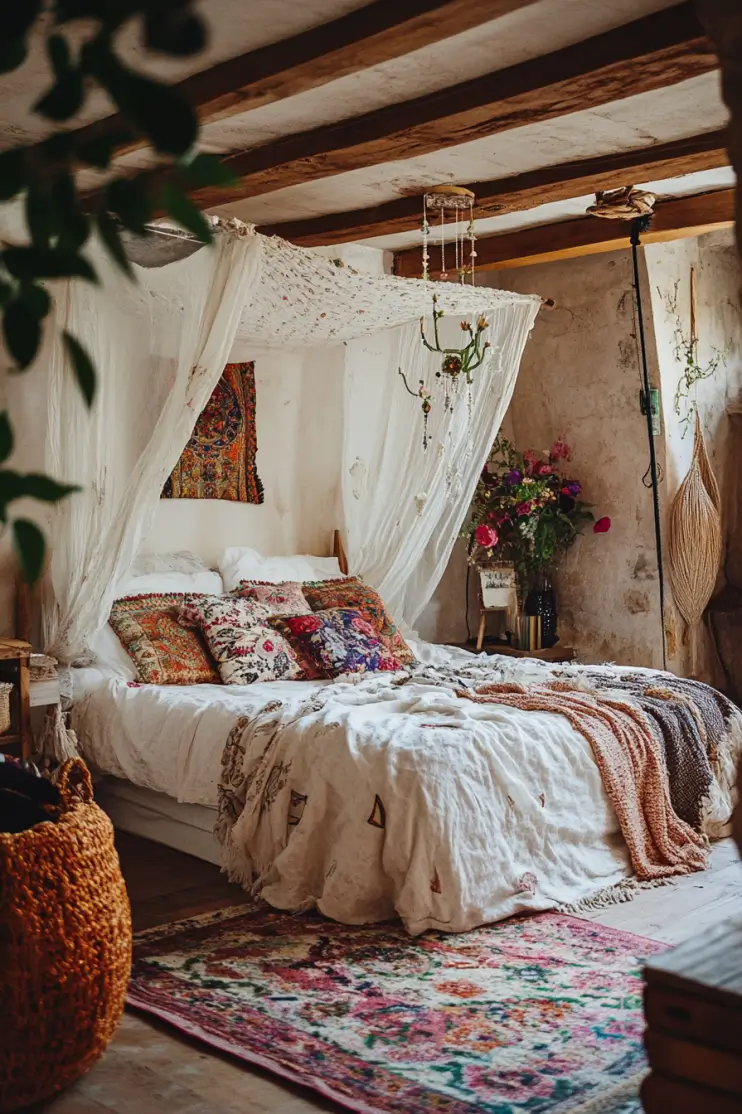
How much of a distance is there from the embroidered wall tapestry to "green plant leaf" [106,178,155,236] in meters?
4.15

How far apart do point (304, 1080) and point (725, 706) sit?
2.49 metres

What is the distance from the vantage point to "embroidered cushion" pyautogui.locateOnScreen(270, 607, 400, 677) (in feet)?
14.7

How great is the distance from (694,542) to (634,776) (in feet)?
6.83

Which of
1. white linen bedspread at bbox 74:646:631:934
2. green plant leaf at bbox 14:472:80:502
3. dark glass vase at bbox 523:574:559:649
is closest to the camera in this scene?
green plant leaf at bbox 14:472:80:502

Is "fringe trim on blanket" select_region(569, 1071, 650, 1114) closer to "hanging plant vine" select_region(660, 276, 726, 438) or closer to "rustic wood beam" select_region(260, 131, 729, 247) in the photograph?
"rustic wood beam" select_region(260, 131, 729, 247)

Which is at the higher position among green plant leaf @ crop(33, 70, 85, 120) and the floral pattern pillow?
green plant leaf @ crop(33, 70, 85, 120)

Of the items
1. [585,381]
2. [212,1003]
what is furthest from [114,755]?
[585,381]

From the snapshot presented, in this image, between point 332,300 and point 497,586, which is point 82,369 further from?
point 497,586

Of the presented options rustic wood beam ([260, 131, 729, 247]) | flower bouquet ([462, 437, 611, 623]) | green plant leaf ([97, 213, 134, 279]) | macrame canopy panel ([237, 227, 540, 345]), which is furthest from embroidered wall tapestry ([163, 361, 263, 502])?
green plant leaf ([97, 213, 134, 279])

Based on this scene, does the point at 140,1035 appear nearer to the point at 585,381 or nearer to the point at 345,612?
the point at 345,612

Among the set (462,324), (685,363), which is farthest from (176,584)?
(685,363)

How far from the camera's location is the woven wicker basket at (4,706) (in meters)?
3.82

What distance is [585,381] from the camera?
19.1 feet

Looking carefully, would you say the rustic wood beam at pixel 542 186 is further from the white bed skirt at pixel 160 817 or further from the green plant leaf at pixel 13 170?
the green plant leaf at pixel 13 170
